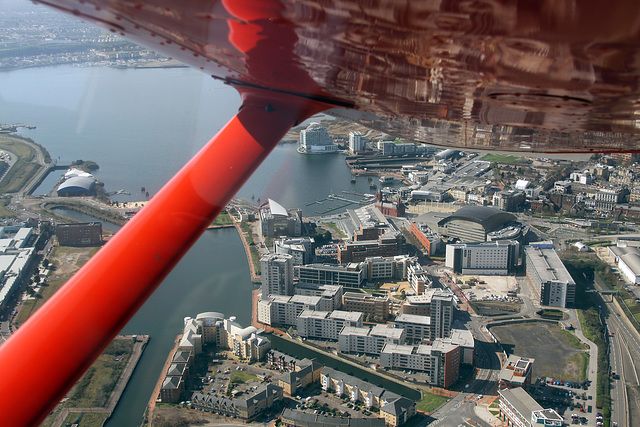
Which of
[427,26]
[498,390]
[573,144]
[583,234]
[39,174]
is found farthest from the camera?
[39,174]

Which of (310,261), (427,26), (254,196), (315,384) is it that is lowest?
(315,384)

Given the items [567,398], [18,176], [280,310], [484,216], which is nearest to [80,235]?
[280,310]

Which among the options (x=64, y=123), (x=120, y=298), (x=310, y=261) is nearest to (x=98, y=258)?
(x=120, y=298)

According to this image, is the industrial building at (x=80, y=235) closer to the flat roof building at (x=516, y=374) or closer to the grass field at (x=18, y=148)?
the grass field at (x=18, y=148)

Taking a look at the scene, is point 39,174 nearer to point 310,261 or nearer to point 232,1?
point 310,261

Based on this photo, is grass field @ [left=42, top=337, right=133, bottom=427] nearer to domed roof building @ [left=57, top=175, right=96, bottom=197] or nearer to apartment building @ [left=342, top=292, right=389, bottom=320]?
apartment building @ [left=342, top=292, right=389, bottom=320]
